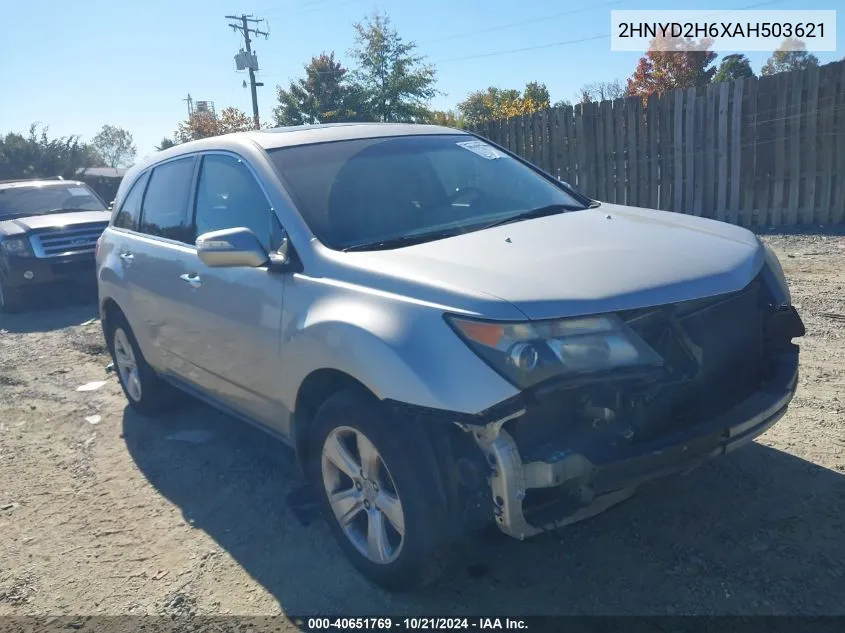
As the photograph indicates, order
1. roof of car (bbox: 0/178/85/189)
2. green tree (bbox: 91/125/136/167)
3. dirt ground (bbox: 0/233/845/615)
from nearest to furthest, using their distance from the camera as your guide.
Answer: dirt ground (bbox: 0/233/845/615) → roof of car (bbox: 0/178/85/189) → green tree (bbox: 91/125/136/167)

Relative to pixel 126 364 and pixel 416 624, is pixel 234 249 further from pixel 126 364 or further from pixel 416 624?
pixel 126 364

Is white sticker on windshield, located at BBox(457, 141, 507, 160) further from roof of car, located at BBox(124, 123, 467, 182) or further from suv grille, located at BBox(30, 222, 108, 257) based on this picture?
suv grille, located at BBox(30, 222, 108, 257)

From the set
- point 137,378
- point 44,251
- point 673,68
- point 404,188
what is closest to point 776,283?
point 404,188

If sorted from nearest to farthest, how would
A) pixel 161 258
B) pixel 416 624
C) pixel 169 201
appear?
pixel 416 624 → pixel 161 258 → pixel 169 201

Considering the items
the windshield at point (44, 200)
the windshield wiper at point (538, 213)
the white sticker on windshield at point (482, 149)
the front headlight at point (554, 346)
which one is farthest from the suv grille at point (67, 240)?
the front headlight at point (554, 346)

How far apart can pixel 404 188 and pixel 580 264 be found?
48.9 inches

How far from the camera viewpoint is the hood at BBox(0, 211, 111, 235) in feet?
32.9

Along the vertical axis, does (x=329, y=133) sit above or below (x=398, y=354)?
above

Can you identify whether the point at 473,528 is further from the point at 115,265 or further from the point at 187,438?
the point at 115,265

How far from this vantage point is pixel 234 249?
3303 millimetres

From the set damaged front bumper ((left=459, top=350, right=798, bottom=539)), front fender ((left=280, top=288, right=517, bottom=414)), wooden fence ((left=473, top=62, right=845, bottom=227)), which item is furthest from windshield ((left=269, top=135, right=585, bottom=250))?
wooden fence ((left=473, top=62, right=845, bottom=227))

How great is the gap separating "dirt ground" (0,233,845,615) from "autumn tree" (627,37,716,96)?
3667 cm

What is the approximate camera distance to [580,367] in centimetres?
249

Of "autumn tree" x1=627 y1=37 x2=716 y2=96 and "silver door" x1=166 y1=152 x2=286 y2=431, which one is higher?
"autumn tree" x1=627 y1=37 x2=716 y2=96
